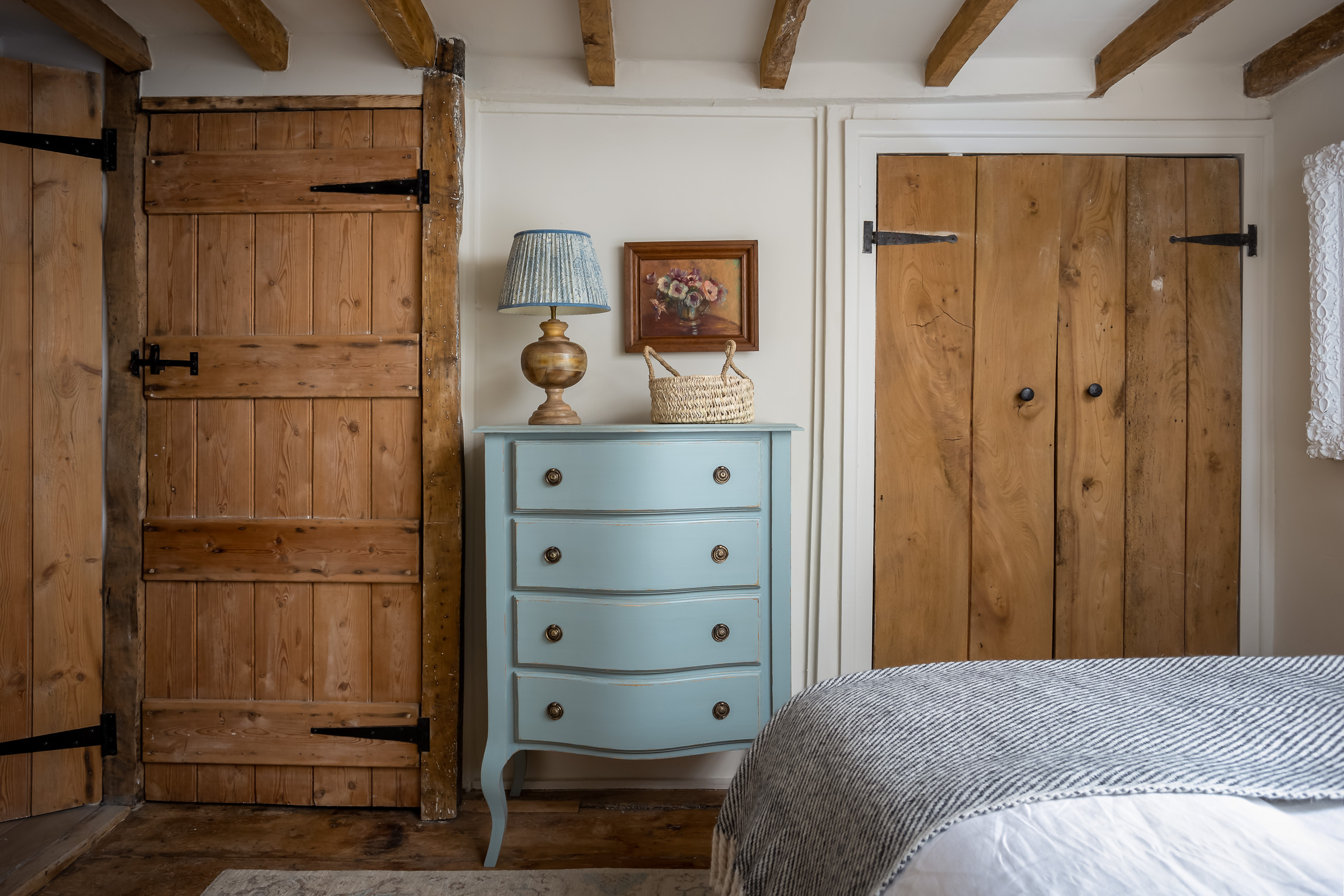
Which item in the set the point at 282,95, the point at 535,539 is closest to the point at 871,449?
the point at 535,539

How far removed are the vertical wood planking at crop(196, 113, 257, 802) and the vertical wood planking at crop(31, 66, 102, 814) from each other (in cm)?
28

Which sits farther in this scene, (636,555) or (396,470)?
(396,470)

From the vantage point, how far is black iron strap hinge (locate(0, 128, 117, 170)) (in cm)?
201

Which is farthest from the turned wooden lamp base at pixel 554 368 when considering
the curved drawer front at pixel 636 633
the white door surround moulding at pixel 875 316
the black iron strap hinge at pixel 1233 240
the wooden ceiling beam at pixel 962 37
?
the black iron strap hinge at pixel 1233 240

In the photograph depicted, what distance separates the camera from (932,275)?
89.0 inches

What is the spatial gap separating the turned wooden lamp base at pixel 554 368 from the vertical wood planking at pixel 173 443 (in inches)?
41.4

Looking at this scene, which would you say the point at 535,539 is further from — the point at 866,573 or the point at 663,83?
the point at 663,83

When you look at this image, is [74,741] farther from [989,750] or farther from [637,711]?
[989,750]

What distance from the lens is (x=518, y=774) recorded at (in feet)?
7.16

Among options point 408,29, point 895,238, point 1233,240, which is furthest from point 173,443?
point 1233,240

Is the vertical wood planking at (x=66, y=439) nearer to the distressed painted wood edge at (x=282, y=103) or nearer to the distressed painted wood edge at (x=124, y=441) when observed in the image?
the distressed painted wood edge at (x=124, y=441)

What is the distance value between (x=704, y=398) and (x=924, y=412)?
0.81 meters

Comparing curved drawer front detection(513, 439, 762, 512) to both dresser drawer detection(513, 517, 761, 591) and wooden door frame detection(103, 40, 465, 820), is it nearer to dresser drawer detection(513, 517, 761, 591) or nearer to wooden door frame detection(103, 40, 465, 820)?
dresser drawer detection(513, 517, 761, 591)

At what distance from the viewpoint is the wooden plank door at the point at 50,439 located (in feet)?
6.58
